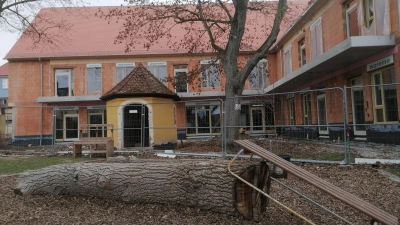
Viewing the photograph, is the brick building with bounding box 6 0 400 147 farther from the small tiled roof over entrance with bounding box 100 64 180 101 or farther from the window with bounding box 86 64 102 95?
the small tiled roof over entrance with bounding box 100 64 180 101

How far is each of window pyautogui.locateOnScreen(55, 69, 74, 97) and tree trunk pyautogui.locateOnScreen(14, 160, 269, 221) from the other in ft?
64.3

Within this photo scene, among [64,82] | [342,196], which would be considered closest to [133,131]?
[64,82]

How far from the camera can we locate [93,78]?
956 inches

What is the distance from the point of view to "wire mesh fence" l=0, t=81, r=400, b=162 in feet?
33.8

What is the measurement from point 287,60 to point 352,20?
323 inches

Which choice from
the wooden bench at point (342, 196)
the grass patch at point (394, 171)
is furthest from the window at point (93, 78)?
the wooden bench at point (342, 196)

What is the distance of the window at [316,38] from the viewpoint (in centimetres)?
1703

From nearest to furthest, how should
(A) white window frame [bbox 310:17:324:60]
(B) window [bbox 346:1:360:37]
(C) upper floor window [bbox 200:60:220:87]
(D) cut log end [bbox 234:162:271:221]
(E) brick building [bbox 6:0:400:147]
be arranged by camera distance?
(D) cut log end [bbox 234:162:271:221]
(E) brick building [bbox 6:0:400:147]
(B) window [bbox 346:1:360:37]
(C) upper floor window [bbox 200:60:220:87]
(A) white window frame [bbox 310:17:324:60]

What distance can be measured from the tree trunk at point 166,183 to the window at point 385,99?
8810 mm

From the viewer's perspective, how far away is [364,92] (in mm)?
12312

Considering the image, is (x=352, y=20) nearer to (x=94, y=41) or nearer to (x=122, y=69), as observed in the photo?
(x=122, y=69)

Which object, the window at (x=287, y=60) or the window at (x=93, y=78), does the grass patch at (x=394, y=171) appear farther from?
the window at (x=93, y=78)

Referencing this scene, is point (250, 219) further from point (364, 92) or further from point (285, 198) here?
point (364, 92)

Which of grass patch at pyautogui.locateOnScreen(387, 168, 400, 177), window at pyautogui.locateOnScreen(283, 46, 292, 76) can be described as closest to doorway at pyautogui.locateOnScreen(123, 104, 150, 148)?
grass patch at pyautogui.locateOnScreen(387, 168, 400, 177)
